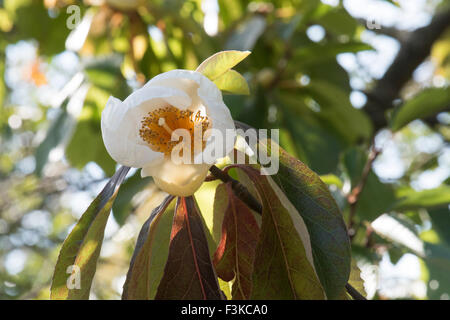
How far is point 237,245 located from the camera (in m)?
0.62

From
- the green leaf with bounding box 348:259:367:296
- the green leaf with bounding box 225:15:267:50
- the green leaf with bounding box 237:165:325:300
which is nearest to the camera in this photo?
the green leaf with bounding box 237:165:325:300

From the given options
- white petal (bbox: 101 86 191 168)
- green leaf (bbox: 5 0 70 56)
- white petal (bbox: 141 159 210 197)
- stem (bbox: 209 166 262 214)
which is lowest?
white petal (bbox: 141 159 210 197)

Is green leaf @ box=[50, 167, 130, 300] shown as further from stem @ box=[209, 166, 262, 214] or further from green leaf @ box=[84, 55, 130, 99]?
green leaf @ box=[84, 55, 130, 99]

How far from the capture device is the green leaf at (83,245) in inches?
22.2

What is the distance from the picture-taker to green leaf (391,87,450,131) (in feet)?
3.48

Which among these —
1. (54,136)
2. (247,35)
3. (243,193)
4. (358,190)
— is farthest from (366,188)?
(54,136)

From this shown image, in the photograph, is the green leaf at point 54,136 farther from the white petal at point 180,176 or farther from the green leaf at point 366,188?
the white petal at point 180,176

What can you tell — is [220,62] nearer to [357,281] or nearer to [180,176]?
[180,176]

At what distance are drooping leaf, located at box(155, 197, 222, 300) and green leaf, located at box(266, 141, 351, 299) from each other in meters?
0.11

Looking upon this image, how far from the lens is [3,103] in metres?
1.94

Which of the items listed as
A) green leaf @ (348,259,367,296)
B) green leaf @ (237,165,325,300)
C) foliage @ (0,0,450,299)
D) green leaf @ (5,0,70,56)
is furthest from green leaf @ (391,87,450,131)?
green leaf @ (5,0,70,56)

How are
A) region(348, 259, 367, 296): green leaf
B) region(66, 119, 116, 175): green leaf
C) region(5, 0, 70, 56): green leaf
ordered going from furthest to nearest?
region(5, 0, 70, 56): green leaf < region(66, 119, 116, 175): green leaf < region(348, 259, 367, 296): green leaf

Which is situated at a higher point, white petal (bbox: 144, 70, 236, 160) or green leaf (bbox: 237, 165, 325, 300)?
white petal (bbox: 144, 70, 236, 160)

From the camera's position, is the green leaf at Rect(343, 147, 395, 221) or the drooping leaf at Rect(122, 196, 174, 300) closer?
the drooping leaf at Rect(122, 196, 174, 300)
